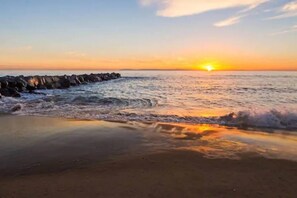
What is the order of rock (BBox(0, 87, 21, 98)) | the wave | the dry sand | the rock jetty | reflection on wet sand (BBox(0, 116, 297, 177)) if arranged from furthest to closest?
1. the rock jetty
2. rock (BBox(0, 87, 21, 98))
3. the wave
4. reflection on wet sand (BBox(0, 116, 297, 177))
5. the dry sand

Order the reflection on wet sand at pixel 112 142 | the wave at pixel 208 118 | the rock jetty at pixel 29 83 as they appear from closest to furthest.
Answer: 1. the reflection on wet sand at pixel 112 142
2. the wave at pixel 208 118
3. the rock jetty at pixel 29 83

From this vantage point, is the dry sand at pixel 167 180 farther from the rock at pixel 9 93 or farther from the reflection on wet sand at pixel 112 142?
the rock at pixel 9 93

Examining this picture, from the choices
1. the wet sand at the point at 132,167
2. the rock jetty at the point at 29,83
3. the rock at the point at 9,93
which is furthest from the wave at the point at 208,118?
the rock jetty at the point at 29,83

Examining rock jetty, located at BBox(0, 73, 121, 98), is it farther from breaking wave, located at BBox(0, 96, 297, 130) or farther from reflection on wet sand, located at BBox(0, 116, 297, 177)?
reflection on wet sand, located at BBox(0, 116, 297, 177)

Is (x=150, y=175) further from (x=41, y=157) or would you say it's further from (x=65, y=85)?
(x=65, y=85)

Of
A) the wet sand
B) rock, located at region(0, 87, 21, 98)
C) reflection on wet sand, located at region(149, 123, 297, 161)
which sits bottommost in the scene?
rock, located at region(0, 87, 21, 98)

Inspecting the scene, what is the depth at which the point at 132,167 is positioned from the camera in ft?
19.2

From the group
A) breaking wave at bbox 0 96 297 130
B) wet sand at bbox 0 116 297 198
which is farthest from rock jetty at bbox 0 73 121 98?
wet sand at bbox 0 116 297 198

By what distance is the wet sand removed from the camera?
15.4 ft

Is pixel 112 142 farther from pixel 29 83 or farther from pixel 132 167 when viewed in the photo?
pixel 29 83

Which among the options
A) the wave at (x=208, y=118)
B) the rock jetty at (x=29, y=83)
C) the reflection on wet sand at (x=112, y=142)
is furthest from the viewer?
the rock jetty at (x=29, y=83)

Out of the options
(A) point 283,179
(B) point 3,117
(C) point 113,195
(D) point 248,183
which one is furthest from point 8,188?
(B) point 3,117

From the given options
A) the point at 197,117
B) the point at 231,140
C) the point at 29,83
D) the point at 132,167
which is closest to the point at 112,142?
the point at 132,167

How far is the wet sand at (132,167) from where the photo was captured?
468cm
